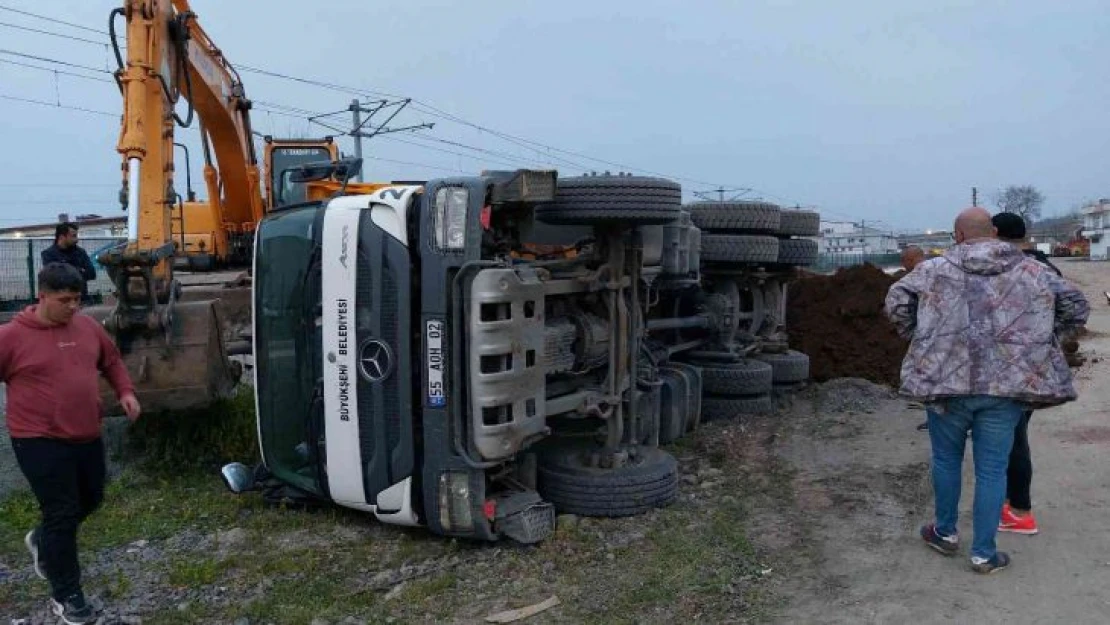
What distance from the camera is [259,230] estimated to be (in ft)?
17.3

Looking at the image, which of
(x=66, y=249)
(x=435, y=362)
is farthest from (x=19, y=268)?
(x=435, y=362)

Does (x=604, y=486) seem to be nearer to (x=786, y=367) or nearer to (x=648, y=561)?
(x=648, y=561)

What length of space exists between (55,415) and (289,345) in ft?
4.51

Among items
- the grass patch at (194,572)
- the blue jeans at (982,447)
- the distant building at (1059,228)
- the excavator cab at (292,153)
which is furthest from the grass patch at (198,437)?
the distant building at (1059,228)

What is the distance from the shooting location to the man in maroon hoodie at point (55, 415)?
Result: 3949 millimetres

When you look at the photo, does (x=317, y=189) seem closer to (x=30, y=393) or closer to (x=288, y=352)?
(x=288, y=352)

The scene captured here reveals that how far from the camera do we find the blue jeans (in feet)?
13.7

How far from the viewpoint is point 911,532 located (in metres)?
4.81

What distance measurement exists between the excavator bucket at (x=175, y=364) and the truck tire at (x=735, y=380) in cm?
406

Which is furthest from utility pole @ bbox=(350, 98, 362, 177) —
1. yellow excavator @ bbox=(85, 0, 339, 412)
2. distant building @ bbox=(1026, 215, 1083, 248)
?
distant building @ bbox=(1026, 215, 1083, 248)

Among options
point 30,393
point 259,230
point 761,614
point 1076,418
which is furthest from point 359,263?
point 1076,418

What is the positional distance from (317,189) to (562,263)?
5016 millimetres

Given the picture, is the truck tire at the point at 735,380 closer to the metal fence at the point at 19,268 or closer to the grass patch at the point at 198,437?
the grass patch at the point at 198,437

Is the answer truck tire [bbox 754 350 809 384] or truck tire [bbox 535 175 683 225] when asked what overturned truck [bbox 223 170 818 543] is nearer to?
truck tire [bbox 535 175 683 225]
